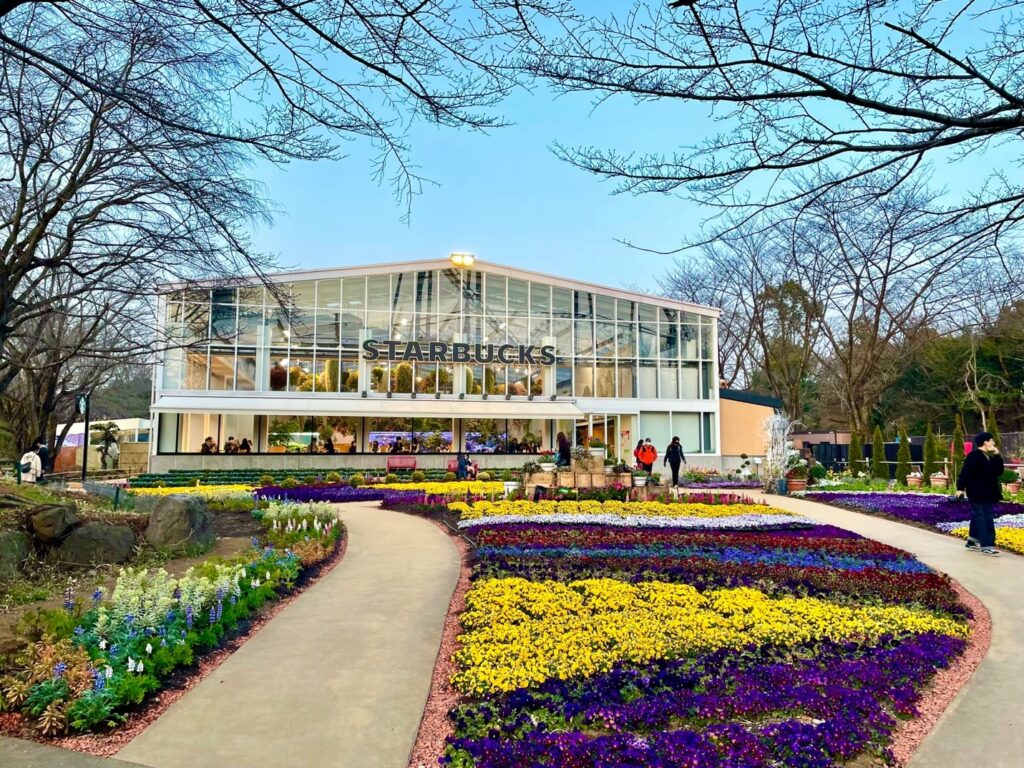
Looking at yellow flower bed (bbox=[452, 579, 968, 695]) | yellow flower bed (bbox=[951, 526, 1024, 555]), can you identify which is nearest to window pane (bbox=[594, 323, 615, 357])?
yellow flower bed (bbox=[951, 526, 1024, 555])

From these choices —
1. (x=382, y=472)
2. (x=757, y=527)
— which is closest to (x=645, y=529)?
(x=757, y=527)

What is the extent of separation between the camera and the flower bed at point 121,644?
3463 millimetres

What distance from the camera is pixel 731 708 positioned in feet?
11.7

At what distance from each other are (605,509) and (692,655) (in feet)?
26.0

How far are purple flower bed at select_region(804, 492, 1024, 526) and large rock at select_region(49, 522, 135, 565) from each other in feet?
43.0

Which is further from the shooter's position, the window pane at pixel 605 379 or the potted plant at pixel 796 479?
the window pane at pixel 605 379

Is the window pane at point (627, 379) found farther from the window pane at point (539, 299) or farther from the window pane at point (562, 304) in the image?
the window pane at point (539, 299)

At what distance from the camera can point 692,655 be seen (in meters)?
4.55

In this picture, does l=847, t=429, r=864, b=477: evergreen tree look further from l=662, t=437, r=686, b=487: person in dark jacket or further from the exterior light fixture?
the exterior light fixture

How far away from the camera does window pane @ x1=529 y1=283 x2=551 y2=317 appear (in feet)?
96.0

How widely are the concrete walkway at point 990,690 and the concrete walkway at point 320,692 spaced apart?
106 inches

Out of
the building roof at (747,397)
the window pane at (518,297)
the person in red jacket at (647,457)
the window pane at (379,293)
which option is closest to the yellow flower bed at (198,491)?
the person in red jacket at (647,457)

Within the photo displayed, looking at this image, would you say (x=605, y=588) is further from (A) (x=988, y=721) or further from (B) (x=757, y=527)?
(B) (x=757, y=527)

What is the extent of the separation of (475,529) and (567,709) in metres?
7.09
